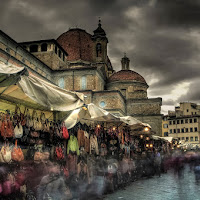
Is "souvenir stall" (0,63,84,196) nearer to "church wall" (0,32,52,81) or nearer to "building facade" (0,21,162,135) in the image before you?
"church wall" (0,32,52,81)

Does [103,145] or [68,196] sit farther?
[103,145]

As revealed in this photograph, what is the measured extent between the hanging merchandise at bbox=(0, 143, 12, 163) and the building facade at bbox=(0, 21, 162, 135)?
21752mm

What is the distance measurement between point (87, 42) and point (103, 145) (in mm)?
38714

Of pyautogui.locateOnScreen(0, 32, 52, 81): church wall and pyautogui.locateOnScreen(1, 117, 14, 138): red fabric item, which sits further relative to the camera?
pyautogui.locateOnScreen(0, 32, 52, 81): church wall

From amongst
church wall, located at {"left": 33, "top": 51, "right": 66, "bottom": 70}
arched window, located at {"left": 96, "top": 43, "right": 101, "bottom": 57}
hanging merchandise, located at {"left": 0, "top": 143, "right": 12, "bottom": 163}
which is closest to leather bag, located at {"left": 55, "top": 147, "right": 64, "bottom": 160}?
hanging merchandise, located at {"left": 0, "top": 143, "right": 12, "bottom": 163}

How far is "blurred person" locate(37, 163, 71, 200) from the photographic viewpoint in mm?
5110

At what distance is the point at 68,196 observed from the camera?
5.53 m

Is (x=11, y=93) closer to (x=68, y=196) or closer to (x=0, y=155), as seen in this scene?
(x=0, y=155)

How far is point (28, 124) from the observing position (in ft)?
17.9

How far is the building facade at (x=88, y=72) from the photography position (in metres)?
31.7

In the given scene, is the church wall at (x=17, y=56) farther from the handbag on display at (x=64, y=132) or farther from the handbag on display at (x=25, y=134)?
the handbag on display at (x=25, y=134)

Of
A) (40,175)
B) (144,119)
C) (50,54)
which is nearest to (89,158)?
(40,175)

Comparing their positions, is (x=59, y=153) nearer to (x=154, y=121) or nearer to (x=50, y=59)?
(x=50, y=59)

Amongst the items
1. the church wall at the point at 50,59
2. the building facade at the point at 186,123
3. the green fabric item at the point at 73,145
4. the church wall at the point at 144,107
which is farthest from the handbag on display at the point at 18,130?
the building facade at the point at 186,123
